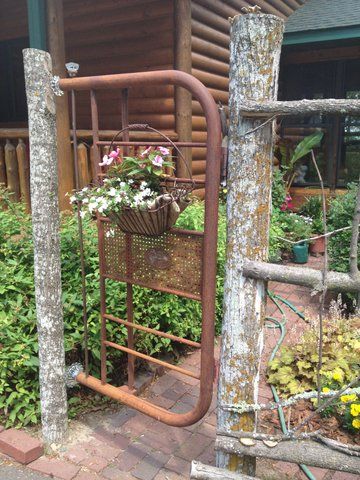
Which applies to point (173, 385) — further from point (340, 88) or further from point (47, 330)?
point (340, 88)

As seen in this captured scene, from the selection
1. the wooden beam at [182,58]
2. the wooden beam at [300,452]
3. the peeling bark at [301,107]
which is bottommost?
the wooden beam at [300,452]

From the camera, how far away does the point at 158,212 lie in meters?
2.09

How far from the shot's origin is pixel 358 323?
3865 millimetres

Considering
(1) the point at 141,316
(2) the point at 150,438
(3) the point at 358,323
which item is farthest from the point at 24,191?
(3) the point at 358,323

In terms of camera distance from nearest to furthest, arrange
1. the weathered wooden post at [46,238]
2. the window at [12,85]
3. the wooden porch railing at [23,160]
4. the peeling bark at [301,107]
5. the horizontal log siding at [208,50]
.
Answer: the peeling bark at [301,107], the weathered wooden post at [46,238], the wooden porch railing at [23,160], the horizontal log siding at [208,50], the window at [12,85]

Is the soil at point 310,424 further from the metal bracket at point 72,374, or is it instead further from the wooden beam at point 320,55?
the wooden beam at point 320,55

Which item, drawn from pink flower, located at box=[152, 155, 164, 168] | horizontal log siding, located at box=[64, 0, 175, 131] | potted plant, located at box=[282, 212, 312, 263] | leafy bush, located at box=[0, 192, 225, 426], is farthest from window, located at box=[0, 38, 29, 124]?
pink flower, located at box=[152, 155, 164, 168]

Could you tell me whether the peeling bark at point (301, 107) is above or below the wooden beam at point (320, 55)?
below

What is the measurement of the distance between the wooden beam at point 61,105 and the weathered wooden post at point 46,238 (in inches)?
98.0

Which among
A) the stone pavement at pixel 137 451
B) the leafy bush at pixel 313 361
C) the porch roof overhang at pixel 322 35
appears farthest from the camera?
the porch roof overhang at pixel 322 35

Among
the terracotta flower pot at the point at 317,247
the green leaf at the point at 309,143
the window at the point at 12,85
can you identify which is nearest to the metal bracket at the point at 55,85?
the green leaf at the point at 309,143

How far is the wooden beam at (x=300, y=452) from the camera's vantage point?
177cm

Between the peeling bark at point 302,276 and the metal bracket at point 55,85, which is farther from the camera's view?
the metal bracket at point 55,85

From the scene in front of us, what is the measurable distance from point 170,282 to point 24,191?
344cm
